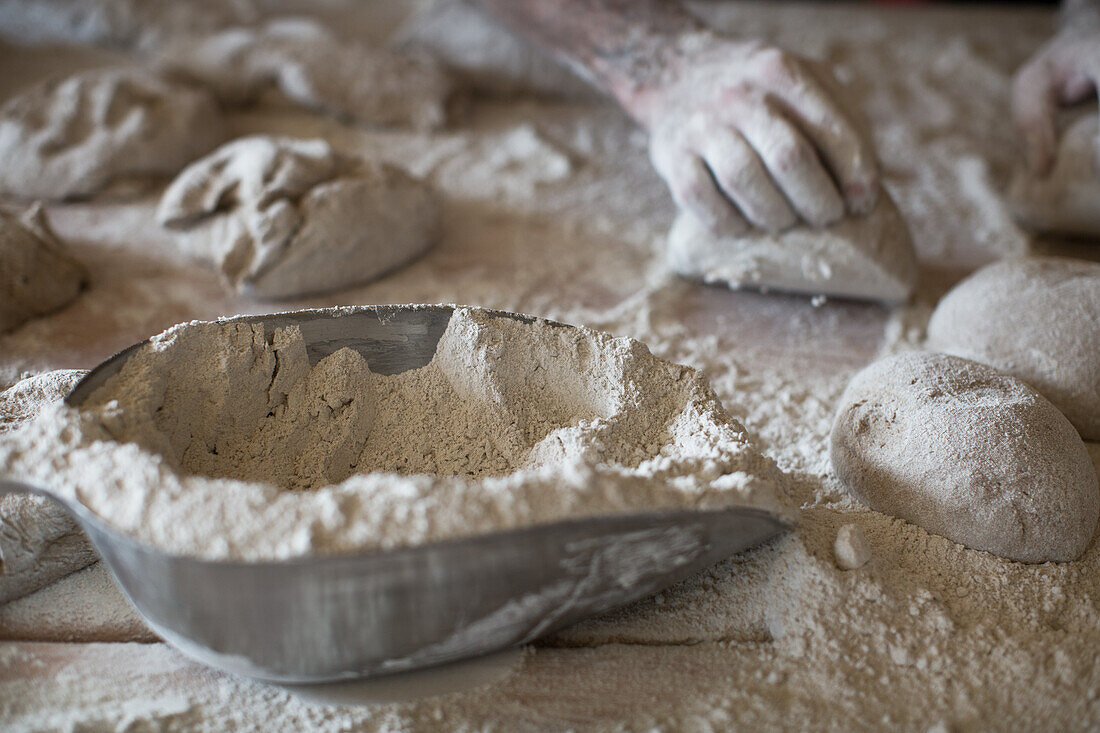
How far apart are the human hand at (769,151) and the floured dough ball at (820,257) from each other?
0.10 ft

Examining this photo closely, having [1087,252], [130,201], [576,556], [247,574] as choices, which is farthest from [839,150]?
[130,201]

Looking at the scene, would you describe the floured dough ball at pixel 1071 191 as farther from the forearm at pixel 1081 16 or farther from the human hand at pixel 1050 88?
the forearm at pixel 1081 16

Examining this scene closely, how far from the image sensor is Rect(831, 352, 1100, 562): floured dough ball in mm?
1121

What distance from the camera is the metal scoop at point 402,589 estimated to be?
84 centimetres

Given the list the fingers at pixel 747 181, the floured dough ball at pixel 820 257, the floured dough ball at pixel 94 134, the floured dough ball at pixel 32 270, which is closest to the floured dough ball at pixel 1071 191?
the floured dough ball at pixel 820 257

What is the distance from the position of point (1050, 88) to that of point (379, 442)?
2.03m

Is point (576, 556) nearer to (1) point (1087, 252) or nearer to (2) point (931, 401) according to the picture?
(2) point (931, 401)

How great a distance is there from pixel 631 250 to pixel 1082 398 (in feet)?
3.27

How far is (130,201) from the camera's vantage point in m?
2.11

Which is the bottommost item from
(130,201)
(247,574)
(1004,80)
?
(130,201)

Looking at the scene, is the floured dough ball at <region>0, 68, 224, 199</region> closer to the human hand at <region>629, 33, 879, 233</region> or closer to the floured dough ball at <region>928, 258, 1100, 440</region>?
the human hand at <region>629, 33, 879, 233</region>

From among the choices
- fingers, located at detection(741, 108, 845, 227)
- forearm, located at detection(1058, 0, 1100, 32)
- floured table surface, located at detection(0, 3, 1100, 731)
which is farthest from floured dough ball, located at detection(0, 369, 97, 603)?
forearm, located at detection(1058, 0, 1100, 32)

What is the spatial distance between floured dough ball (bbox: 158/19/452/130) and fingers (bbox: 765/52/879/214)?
3.60 feet

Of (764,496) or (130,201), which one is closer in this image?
(764,496)
